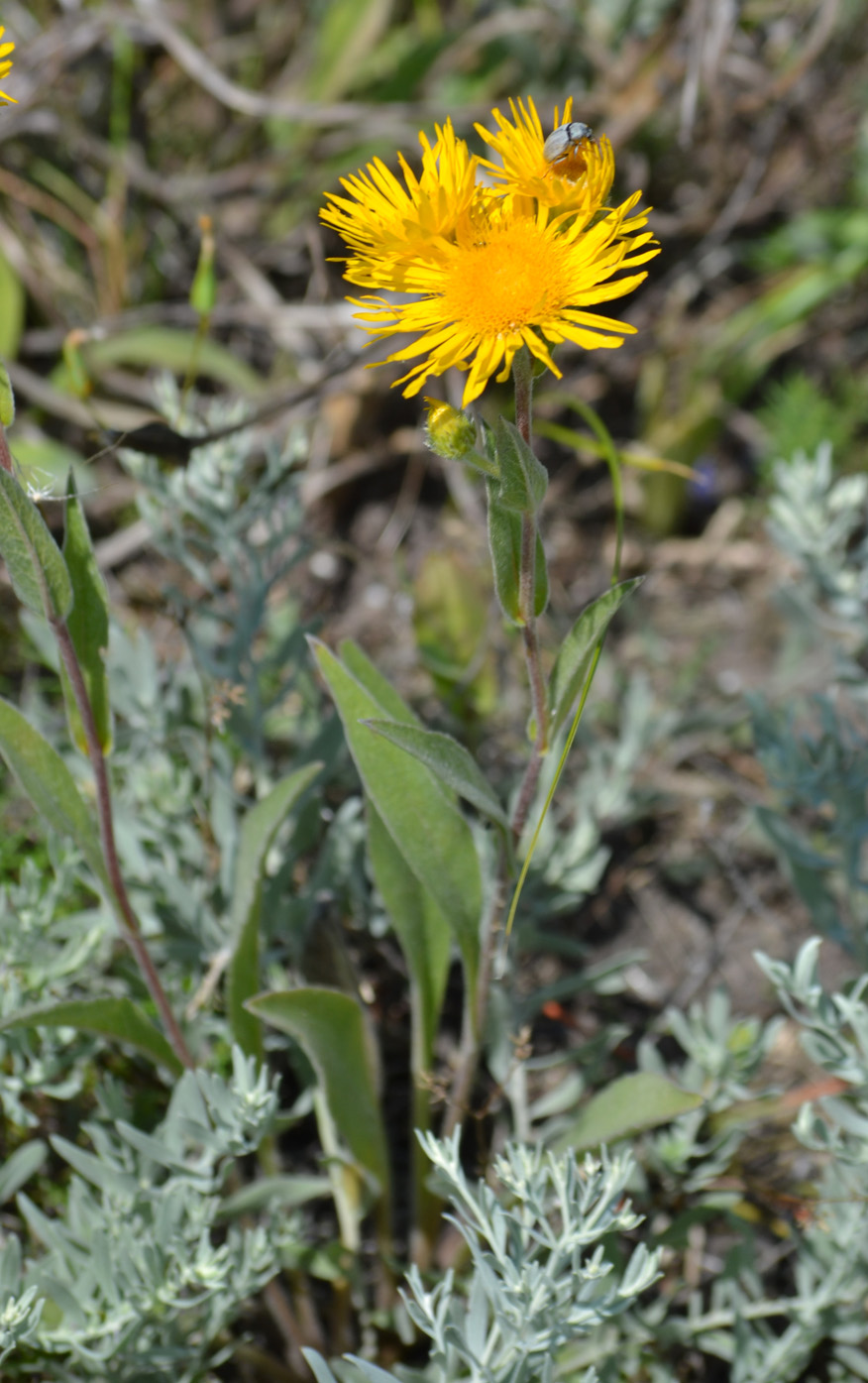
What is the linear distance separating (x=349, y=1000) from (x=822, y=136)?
10.1 feet

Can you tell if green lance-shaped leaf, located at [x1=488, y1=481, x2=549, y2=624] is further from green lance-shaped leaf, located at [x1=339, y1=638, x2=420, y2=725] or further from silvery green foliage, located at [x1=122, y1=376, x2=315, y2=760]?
silvery green foliage, located at [x1=122, y1=376, x2=315, y2=760]

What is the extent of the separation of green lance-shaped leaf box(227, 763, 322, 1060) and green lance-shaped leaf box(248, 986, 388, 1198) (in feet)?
0.18

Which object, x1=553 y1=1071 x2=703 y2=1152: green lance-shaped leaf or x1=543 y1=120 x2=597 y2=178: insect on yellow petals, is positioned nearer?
x1=543 y1=120 x2=597 y2=178: insect on yellow petals

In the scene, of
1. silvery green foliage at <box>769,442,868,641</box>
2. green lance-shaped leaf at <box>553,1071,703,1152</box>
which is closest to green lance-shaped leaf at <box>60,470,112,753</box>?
green lance-shaped leaf at <box>553,1071,703,1152</box>

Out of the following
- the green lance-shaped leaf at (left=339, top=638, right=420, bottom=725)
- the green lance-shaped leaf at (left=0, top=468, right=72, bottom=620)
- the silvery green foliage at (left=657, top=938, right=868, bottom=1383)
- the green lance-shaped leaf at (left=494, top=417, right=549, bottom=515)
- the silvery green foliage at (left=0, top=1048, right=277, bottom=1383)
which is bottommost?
the silvery green foliage at (left=657, top=938, right=868, bottom=1383)

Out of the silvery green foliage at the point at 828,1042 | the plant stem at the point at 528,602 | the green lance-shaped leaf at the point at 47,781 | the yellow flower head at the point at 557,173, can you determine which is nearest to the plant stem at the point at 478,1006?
the plant stem at the point at 528,602

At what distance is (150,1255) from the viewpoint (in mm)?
1290

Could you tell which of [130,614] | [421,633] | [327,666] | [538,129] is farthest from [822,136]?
[327,666]

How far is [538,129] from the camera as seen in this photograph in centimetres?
110

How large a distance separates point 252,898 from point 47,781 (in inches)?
11.0

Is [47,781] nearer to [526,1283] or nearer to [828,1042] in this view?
[526,1283]

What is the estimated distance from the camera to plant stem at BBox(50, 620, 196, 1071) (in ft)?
3.73

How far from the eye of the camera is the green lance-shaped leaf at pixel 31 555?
1.03m

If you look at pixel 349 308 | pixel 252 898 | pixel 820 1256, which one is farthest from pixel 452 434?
pixel 349 308
